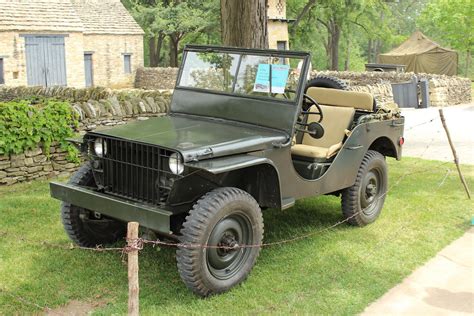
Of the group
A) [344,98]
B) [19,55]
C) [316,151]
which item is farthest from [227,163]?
[19,55]

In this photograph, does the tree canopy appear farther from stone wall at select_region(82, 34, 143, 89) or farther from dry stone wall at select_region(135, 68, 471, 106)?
dry stone wall at select_region(135, 68, 471, 106)

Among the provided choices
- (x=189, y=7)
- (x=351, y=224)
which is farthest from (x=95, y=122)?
(x=189, y=7)

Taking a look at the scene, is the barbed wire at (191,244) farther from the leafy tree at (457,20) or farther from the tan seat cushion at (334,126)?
the leafy tree at (457,20)

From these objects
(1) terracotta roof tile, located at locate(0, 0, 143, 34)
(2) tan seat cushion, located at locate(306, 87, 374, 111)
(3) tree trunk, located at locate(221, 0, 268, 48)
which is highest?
(1) terracotta roof tile, located at locate(0, 0, 143, 34)

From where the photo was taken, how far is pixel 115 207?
16.2 ft

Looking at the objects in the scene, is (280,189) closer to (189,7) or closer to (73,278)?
(73,278)

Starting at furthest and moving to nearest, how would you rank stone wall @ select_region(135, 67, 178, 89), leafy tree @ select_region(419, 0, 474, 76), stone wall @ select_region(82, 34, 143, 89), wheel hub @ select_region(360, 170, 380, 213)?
leafy tree @ select_region(419, 0, 474, 76) → stone wall @ select_region(135, 67, 178, 89) → stone wall @ select_region(82, 34, 143, 89) → wheel hub @ select_region(360, 170, 380, 213)

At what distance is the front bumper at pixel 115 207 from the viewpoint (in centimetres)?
465

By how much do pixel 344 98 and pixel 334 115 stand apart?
37cm

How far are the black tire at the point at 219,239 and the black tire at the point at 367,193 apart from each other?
1.86m

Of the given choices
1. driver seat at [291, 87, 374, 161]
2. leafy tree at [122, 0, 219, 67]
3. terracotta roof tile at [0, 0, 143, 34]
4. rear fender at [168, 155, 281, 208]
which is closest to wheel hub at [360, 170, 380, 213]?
driver seat at [291, 87, 374, 161]

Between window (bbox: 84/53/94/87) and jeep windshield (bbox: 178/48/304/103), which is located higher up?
window (bbox: 84/53/94/87)

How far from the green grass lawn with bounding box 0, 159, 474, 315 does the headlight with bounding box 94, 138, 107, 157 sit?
912 millimetres

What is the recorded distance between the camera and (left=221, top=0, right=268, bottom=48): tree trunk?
30.8ft
